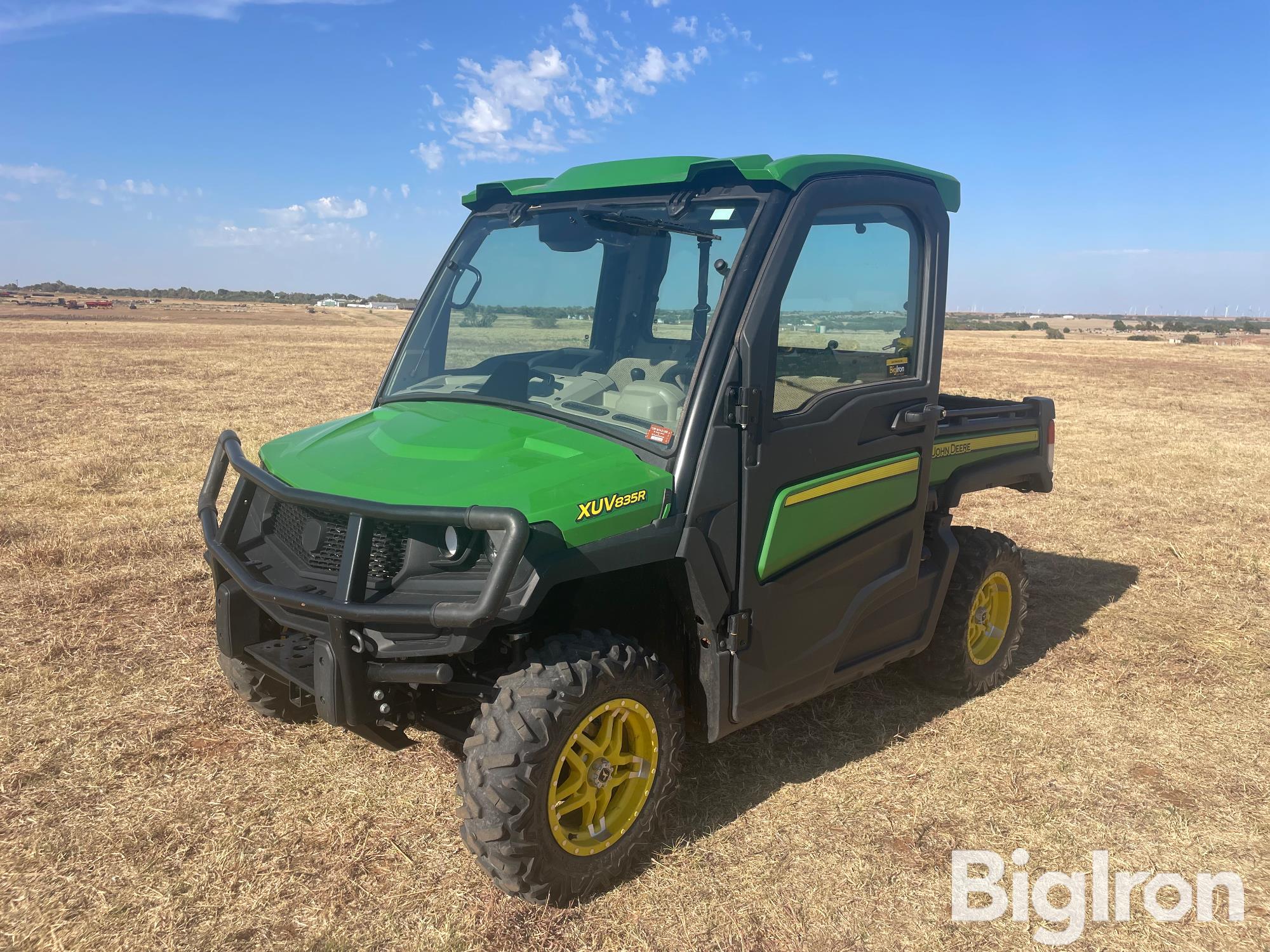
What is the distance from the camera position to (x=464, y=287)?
4125mm

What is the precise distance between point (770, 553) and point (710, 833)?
3.63 ft

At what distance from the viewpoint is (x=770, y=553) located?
3.37 meters

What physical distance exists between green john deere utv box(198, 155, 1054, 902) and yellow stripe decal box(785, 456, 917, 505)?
12mm

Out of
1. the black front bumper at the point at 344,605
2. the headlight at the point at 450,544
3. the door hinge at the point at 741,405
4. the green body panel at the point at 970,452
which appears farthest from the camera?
the green body panel at the point at 970,452

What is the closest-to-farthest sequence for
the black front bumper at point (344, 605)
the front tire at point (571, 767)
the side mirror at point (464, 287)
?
the black front bumper at point (344, 605) < the front tire at point (571, 767) < the side mirror at point (464, 287)

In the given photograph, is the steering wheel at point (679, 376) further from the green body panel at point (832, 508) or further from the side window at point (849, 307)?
the green body panel at point (832, 508)

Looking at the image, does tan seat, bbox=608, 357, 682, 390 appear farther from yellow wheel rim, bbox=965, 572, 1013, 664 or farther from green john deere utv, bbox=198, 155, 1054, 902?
yellow wheel rim, bbox=965, 572, 1013, 664

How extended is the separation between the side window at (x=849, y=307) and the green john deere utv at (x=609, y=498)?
0.05 ft

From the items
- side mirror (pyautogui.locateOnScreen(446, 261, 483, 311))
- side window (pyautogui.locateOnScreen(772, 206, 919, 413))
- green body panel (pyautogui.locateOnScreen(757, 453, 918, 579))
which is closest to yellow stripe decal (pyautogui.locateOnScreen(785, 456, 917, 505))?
green body panel (pyautogui.locateOnScreen(757, 453, 918, 579))

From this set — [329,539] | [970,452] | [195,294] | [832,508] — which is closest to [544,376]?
[329,539]

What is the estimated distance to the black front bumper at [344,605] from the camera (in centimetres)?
269

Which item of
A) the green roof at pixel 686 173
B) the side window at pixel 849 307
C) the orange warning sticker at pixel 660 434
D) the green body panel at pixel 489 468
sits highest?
the green roof at pixel 686 173

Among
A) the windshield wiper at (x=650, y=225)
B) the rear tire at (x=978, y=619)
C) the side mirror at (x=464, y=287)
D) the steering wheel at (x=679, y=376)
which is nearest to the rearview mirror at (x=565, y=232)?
the windshield wiper at (x=650, y=225)

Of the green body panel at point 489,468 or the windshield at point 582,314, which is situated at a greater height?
the windshield at point 582,314
